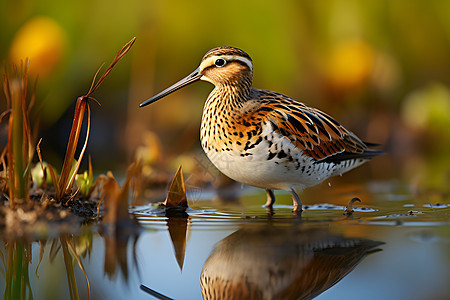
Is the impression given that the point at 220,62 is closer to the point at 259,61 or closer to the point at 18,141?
the point at 18,141

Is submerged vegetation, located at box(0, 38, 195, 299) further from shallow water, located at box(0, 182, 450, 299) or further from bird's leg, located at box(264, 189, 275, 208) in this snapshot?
bird's leg, located at box(264, 189, 275, 208)

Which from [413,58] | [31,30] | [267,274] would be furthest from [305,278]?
[413,58]

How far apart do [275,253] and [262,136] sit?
167 centimetres

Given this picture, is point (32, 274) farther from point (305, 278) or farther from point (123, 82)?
point (123, 82)

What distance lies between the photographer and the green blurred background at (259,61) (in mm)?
8914

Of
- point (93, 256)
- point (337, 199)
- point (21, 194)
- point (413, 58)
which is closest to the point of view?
point (93, 256)

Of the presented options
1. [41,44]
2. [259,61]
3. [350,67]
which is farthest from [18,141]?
[350,67]

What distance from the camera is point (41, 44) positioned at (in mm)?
8289

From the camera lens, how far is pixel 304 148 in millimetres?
5668

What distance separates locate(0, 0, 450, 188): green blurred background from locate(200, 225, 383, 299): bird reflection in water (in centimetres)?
446

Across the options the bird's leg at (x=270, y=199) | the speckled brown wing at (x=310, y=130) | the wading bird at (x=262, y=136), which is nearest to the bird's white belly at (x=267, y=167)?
the wading bird at (x=262, y=136)

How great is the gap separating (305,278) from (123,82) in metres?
6.95

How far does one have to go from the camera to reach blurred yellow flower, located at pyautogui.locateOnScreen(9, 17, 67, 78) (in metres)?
8.08

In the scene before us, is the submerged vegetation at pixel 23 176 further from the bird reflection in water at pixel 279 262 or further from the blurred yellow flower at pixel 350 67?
the blurred yellow flower at pixel 350 67
